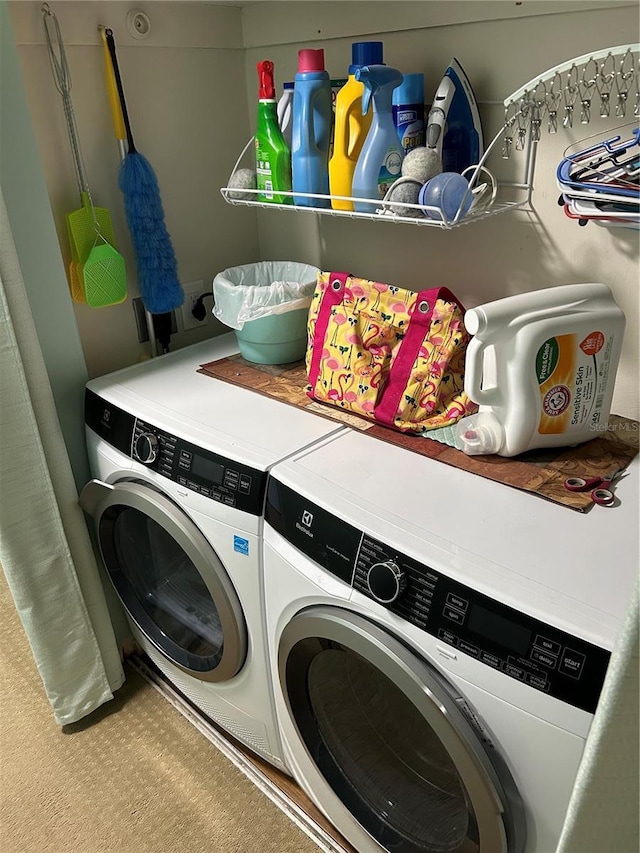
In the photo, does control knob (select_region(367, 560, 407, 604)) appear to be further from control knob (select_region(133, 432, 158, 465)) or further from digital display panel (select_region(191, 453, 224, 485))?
control knob (select_region(133, 432, 158, 465))

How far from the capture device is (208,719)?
1784 millimetres

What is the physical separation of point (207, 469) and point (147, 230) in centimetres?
66

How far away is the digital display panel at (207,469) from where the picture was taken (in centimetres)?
126

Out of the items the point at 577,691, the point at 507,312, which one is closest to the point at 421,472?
the point at 507,312

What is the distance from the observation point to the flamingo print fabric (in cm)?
127

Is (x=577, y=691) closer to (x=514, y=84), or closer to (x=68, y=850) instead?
(x=514, y=84)

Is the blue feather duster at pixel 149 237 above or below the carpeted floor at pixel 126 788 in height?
above

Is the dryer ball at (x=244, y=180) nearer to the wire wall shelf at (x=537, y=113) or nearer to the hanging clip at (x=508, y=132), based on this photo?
the wire wall shelf at (x=537, y=113)

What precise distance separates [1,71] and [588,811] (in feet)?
5.00

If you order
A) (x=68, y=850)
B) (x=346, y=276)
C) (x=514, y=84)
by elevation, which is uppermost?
(x=514, y=84)

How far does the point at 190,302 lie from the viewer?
1.84 m

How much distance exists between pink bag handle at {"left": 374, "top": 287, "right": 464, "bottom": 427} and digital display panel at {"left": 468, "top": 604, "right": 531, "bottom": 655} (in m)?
0.49

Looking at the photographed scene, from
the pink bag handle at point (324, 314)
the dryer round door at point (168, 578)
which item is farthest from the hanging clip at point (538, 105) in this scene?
the dryer round door at point (168, 578)

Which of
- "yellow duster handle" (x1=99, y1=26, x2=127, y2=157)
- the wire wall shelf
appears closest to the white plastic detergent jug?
the wire wall shelf
